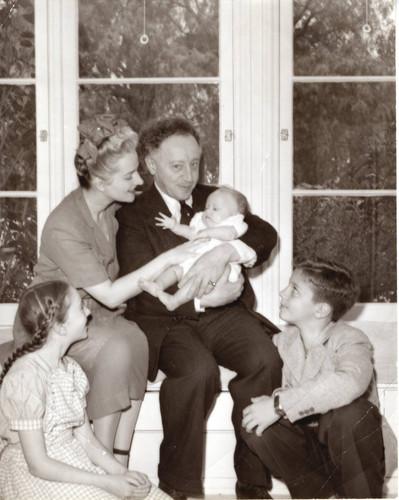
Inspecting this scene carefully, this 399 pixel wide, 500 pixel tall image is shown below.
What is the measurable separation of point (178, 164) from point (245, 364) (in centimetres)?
74

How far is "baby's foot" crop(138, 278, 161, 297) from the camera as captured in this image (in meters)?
2.32

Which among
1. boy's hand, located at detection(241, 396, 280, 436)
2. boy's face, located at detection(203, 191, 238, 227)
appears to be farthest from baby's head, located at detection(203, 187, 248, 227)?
boy's hand, located at detection(241, 396, 280, 436)

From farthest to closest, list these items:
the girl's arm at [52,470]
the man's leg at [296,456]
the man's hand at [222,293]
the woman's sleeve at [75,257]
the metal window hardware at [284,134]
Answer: the metal window hardware at [284,134] < the man's hand at [222,293] < the woman's sleeve at [75,257] < the man's leg at [296,456] < the girl's arm at [52,470]

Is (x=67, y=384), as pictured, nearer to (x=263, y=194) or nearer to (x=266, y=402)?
(x=266, y=402)

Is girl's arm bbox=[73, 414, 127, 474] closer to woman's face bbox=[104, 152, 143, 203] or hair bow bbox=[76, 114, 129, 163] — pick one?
woman's face bbox=[104, 152, 143, 203]

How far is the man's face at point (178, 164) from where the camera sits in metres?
2.60

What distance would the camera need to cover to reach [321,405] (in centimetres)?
216

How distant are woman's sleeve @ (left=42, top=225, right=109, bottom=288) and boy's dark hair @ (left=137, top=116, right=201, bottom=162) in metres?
0.45

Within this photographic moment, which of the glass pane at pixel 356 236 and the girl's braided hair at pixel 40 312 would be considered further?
the glass pane at pixel 356 236

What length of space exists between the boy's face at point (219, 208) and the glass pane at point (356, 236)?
0.68 meters

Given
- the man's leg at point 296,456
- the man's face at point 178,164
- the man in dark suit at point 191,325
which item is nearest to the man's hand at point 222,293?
the man in dark suit at point 191,325

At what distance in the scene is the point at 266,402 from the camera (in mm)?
2242

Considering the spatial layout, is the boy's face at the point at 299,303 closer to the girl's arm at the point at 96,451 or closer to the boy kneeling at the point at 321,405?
the boy kneeling at the point at 321,405

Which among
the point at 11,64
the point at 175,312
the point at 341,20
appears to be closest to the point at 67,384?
the point at 175,312
